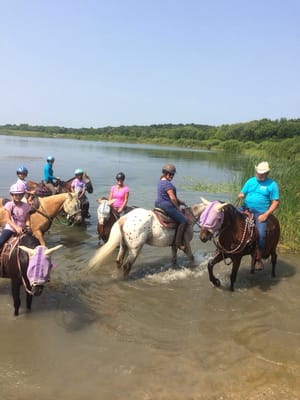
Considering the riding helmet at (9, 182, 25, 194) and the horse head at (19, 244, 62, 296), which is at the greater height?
the riding helmet at (9, 182, 25, 194)

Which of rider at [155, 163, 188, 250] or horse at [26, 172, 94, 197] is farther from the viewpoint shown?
horse at [26, 172, 94, 197]

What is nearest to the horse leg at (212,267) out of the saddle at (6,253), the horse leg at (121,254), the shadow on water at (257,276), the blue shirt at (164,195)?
the shadow on water at (257,276)

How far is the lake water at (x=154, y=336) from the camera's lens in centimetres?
434

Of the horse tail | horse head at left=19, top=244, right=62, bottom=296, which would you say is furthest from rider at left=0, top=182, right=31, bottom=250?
the horse tail

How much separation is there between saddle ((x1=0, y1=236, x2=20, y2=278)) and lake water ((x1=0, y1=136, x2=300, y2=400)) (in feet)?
2.36

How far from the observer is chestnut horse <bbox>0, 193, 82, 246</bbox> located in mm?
8703

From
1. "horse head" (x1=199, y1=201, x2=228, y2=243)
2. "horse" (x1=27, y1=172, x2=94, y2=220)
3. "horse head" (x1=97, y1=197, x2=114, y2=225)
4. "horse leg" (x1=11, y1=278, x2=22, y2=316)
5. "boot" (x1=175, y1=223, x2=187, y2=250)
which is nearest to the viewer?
"horse leg" (x1=11, y1=278, x2=22, y2=316)

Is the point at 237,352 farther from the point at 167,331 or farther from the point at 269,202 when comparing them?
the point at 269,202

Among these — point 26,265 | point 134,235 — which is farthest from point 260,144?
point 26,265

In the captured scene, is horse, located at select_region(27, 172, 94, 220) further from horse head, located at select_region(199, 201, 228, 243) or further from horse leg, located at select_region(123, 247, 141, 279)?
horse head, located at select_region(199, 201, 228, 243)

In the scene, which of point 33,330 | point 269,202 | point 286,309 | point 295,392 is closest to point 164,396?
point 295,392

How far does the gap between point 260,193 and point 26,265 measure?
15.4 ft

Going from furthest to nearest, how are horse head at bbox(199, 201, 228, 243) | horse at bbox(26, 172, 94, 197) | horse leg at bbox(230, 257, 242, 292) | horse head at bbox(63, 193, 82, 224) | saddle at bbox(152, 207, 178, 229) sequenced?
horse at bbox(26, 172, 94, 197) → horse head at bbox(63, 193, 82, 224) → saddle at bbox(152, 207, 178, 229) → horse leg at bbox(230, 257, 242, 292) → horse head at bbox(199, 201, 228, 243)

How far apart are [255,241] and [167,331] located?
2.74 m
